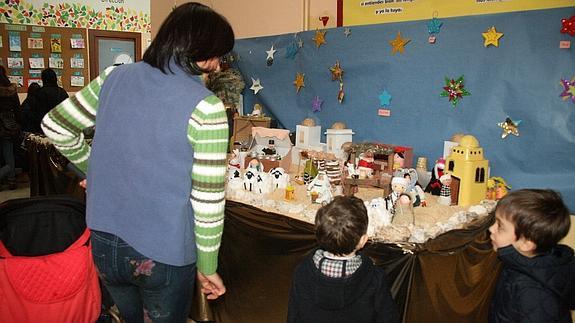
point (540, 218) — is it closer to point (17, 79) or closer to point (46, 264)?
point (46, 264)

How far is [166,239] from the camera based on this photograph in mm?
1108

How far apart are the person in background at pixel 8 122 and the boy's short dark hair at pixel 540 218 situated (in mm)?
5110

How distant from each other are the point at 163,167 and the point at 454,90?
1.51 m

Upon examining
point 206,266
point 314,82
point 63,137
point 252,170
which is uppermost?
point 314,82

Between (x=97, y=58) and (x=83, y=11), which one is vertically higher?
(x=83, y=11)

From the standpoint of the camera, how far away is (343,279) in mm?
1170

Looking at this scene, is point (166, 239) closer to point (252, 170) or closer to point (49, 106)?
point (252, 170)

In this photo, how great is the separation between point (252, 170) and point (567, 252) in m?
1.32

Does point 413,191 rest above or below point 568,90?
below

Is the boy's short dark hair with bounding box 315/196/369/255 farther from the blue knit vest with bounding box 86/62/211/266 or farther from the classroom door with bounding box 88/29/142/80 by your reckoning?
the classroom door with bounding box 88/29/142/80

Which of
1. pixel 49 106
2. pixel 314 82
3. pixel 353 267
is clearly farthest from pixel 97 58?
pixel 353 267

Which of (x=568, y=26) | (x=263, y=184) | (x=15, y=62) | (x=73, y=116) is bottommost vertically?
(x=263, y=184)

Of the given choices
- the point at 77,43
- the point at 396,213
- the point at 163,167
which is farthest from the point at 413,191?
the point at 77,43

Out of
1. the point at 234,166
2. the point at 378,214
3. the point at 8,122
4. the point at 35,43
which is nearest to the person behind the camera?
the point at 378,214
